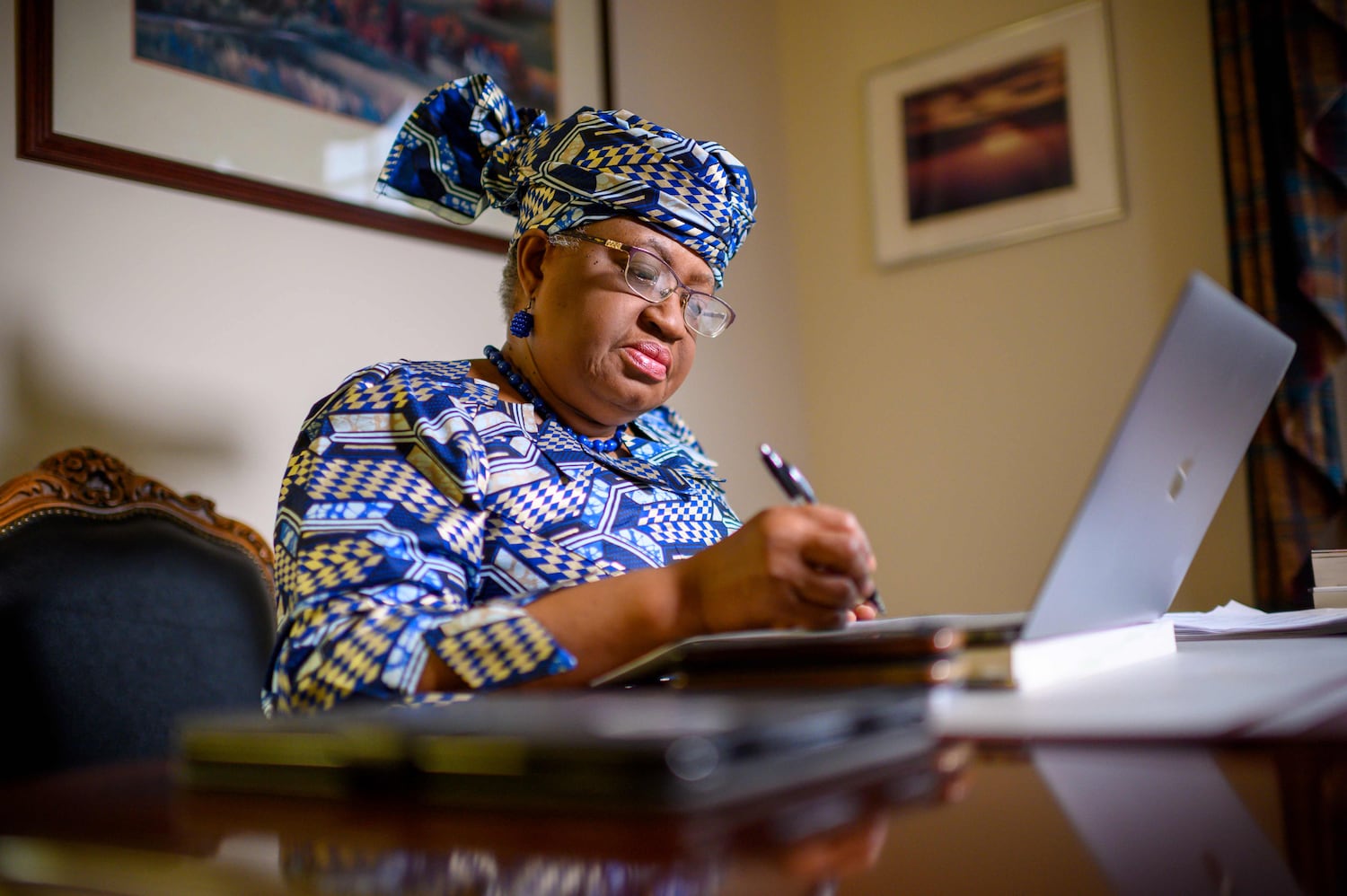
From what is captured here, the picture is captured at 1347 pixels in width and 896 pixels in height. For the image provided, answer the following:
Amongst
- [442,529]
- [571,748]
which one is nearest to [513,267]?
[442,529]

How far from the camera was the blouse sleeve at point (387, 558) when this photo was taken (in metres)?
0.75

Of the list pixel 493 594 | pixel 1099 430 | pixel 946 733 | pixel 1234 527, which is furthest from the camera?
pixel 1099 430

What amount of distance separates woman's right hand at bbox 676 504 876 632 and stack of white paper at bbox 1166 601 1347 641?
1.52 ft

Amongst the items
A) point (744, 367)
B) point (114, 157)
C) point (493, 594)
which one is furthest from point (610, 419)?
point (744, 367)

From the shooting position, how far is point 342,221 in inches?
75.0

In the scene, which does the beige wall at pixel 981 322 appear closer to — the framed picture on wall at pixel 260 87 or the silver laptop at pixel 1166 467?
the framed picture on wall at pixel 260 87

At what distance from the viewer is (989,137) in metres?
2.86

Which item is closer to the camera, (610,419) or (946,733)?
(946,733)

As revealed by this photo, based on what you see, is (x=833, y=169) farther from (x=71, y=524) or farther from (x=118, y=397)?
(x=71, y=524)

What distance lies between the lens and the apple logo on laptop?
793 mm

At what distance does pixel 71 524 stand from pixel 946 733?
3.96 ft

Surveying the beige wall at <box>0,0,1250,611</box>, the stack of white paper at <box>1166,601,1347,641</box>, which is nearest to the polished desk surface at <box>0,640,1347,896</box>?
Result: the stack of white paper at <box>1166,601,1347,641</box>

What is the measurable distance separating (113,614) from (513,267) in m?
0.67

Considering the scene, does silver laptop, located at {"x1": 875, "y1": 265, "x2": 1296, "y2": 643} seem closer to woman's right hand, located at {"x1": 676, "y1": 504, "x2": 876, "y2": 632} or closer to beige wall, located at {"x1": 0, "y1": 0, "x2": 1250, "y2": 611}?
woman's right hand, located at {"x1": 676, "y1": 504, "x2": 876, "y2": 632}
